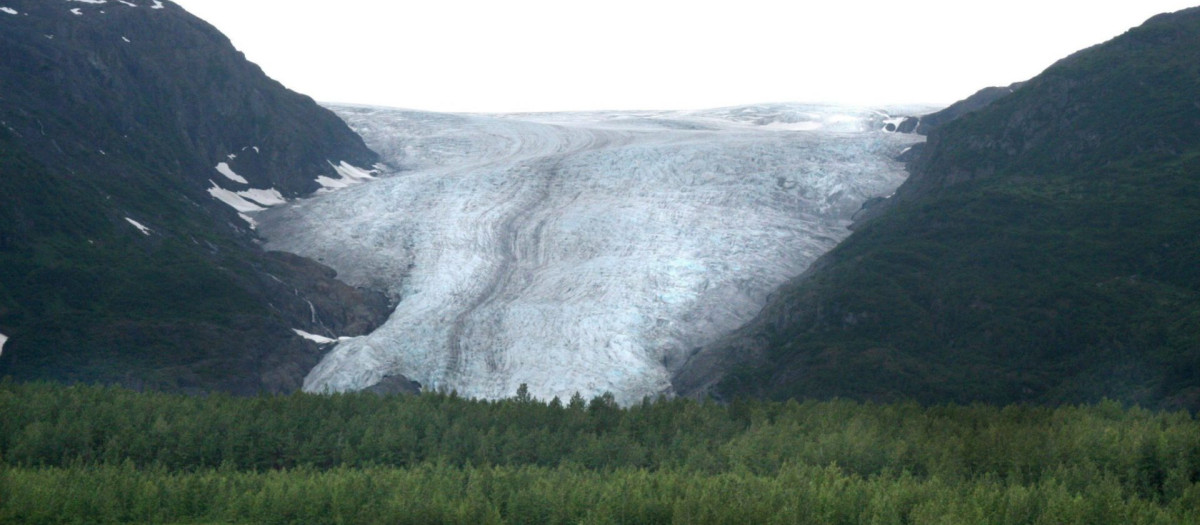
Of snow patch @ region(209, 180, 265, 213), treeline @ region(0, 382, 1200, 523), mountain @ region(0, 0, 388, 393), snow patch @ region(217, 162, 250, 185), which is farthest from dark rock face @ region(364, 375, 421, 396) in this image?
snow patch @ region(217, 162, 250, 185)

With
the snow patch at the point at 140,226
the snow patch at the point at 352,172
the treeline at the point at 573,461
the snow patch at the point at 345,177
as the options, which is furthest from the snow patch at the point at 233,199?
the treeline at the point at 573,461

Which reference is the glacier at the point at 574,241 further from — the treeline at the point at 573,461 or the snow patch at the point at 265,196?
the treeline at the point at 573,461

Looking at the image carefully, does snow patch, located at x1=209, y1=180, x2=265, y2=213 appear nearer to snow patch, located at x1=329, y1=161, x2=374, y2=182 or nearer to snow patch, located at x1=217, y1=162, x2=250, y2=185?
snow patch, located at x1=217, y1=162, x2=250, y2=185

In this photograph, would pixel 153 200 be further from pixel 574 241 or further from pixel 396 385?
pixel 574 241

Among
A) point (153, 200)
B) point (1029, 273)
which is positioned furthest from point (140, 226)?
point (1029, 273)

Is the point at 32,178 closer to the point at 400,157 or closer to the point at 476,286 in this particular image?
the point at 476,286

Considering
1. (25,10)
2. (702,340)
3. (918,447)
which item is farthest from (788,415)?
(25,10)

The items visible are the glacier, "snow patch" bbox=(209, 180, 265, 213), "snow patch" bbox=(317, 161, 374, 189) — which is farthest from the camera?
"snow patch" bbox=(317, 161, 374, 189)
